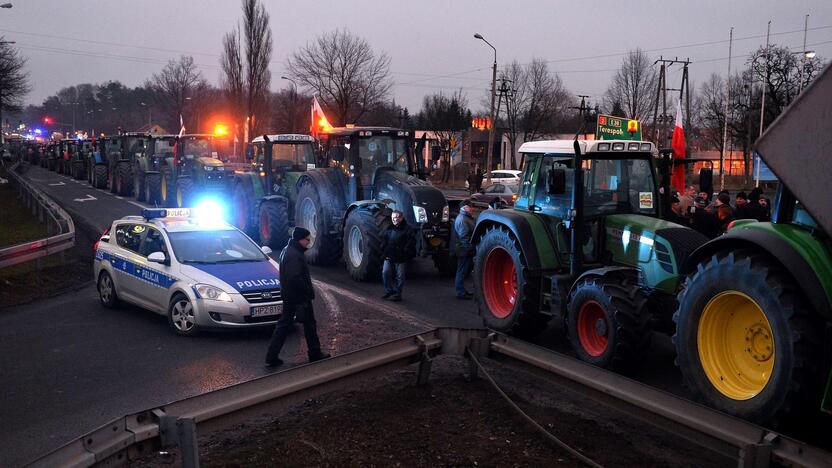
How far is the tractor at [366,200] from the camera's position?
14.6 m

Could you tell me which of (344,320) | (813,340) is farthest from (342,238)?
(813,340)

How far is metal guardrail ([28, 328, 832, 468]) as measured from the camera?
469 cm

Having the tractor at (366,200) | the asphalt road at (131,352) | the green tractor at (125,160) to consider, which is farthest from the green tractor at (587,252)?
the green tractor at (125,160)

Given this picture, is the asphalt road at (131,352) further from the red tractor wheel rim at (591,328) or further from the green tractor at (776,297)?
the green tractor at (776,297)

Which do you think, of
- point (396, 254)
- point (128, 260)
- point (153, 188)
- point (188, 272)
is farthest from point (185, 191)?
point (188, 272)

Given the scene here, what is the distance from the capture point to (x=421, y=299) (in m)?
13.2

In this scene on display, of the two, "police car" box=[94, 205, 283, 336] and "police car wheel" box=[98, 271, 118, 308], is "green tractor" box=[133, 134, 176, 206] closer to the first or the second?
"police car wheel" box=[98, 271, 118, 308]

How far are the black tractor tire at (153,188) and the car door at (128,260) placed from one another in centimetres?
1846

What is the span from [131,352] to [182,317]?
0.99 metres

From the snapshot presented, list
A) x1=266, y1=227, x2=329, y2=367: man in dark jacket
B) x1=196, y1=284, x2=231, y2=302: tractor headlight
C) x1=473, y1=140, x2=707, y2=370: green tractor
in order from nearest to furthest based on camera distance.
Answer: x1=473, y1=140, x2=707, y2=370: green tractor, x1=266, y1=227, x2=329, y2=367: man in dark jacket, x1=196, y1=284, x2=231, y2=302: tractor headlight

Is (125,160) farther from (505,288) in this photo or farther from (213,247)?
(505,288)

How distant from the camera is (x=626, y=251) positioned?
351 inches

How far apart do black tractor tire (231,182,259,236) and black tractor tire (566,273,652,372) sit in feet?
42.6

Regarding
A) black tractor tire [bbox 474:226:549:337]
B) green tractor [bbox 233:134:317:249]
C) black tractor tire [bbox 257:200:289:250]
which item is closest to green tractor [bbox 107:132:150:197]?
green tractor [bbox 233:134:317:249]
